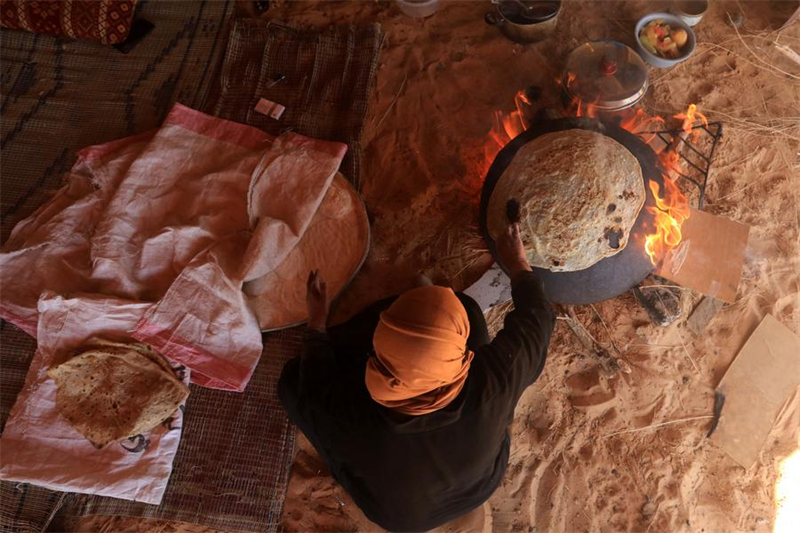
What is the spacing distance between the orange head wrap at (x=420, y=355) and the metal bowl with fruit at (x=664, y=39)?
2.38 metres

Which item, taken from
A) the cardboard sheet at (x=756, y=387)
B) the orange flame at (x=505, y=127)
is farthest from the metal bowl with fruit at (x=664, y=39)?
the cardboard sheet at (x=756, y=387)

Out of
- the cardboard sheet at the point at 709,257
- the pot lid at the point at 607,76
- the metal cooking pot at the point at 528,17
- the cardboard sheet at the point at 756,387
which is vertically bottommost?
the cardboard sheet at the point at 756,387

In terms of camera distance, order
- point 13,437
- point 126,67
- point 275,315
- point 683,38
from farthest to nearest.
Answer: point 126,67 → point 683,38 → point 275,315 → point 13,437

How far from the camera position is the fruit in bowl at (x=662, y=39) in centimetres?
292

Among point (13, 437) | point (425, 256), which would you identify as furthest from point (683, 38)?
point (13, 437)

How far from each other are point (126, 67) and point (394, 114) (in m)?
1.91

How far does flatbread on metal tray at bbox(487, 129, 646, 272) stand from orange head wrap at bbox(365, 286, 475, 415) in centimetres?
69

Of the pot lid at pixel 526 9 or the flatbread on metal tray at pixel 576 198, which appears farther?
the pot lid at pixel 526 9

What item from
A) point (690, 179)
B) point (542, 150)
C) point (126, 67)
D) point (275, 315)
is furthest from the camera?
point (126, 67)

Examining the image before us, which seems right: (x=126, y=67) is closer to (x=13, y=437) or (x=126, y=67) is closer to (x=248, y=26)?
(x=248, y=26)

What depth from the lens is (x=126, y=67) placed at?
326 cm

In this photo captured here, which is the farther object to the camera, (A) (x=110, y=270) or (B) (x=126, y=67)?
(B) (x=126, y=67)

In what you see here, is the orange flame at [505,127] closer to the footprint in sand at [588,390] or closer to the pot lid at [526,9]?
the pot lid at [526,9]

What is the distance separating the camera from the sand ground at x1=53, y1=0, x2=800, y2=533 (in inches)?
96.3
